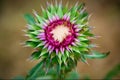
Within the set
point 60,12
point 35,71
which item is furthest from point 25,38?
point 60,12

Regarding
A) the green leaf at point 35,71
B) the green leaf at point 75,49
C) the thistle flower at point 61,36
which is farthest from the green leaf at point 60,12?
the green leaf at point 35,71

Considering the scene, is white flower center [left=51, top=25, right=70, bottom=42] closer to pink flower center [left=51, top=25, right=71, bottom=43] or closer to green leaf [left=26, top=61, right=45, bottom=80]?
pink flower center [left=51, top=25, right=71, bottom=43]

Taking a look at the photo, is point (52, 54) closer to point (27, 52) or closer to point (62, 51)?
point (62, 51)

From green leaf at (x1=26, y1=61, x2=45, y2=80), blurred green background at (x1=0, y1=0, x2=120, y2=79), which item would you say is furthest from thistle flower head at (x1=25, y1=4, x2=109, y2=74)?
blurred green background at (x1=0, y1=0, x2=120, y2=79)

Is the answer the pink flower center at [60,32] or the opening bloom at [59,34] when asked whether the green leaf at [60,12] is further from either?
the pink flower center at [60,32]

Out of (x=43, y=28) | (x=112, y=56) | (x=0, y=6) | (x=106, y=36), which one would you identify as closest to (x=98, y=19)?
(x=106, y=36)
